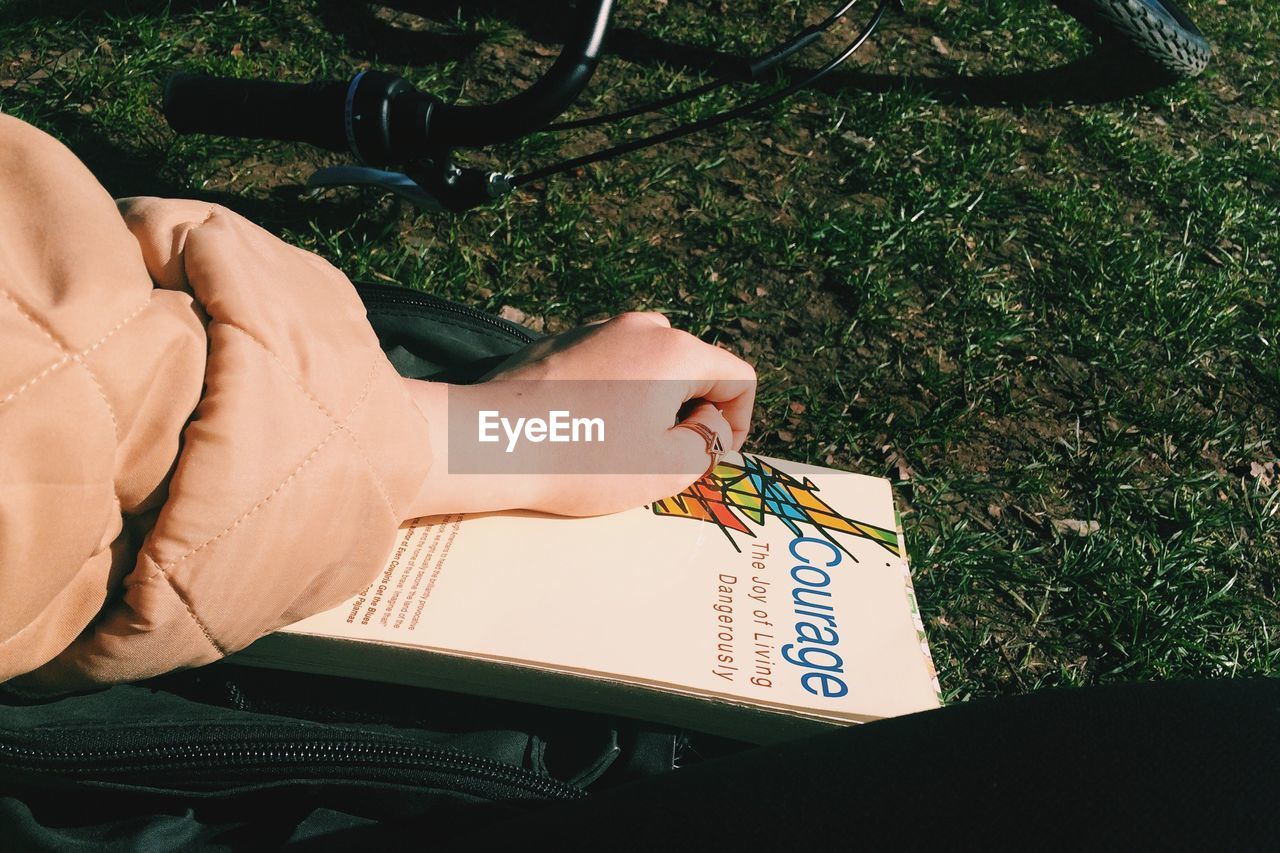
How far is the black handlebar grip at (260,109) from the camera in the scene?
173 centimetres

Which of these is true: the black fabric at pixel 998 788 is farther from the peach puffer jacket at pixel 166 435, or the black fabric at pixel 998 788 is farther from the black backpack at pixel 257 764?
the peach puffer jacket at pixel 166 435

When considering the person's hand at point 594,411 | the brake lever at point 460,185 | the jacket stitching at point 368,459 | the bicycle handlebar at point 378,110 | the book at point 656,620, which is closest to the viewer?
the jacket stitching at point 368,459

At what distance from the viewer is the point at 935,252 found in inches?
95.7

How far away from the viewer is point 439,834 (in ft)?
3.43

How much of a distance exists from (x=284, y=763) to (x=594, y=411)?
25.0 inches

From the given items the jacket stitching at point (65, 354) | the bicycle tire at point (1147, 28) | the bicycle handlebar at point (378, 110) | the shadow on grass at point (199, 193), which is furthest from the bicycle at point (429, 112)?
the bicycle tire at point (1147, 28)

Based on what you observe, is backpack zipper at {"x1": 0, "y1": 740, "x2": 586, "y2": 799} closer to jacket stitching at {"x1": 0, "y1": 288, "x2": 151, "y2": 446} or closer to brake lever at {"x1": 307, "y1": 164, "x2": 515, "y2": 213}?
jacket stitching at {"x1": 0, "y1": 288, "x2": 151, "y2": 446}

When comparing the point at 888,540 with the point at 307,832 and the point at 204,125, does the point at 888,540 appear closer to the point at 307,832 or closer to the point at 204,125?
the point at 307,832

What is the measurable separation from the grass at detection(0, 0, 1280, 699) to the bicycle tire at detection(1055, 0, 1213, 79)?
5.3 inches

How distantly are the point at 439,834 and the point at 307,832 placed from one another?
0.47ft

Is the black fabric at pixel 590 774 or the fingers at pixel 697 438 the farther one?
the fingers at pixel 697 438

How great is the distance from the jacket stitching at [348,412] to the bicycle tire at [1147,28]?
8.54 feet

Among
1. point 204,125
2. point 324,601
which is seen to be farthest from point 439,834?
point 204,125

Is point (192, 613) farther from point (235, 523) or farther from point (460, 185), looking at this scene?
point (460, 185)
